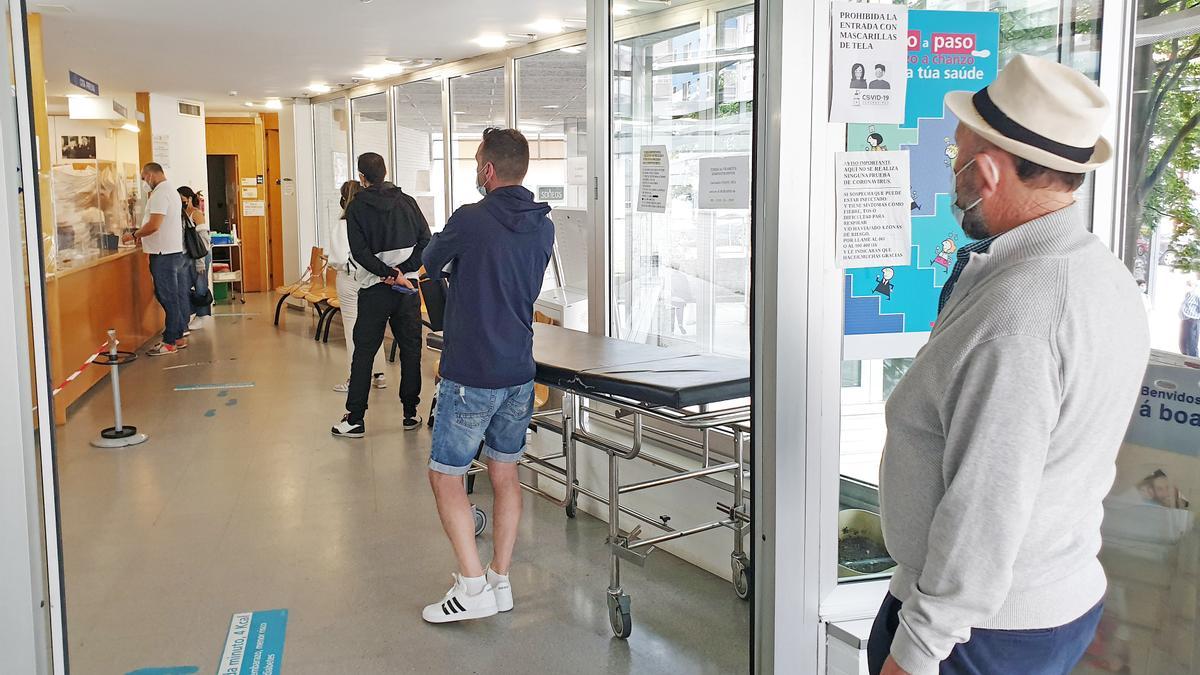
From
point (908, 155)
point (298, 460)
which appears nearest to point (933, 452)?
point (908, 155)

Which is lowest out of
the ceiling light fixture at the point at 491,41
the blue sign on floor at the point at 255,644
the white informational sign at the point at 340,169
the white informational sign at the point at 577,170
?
the blue sign on floor at the point at 255,644

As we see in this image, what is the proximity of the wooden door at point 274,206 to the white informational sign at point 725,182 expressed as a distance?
42.8ft

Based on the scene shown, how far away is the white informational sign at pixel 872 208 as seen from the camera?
87.8 inches

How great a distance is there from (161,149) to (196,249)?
3.74 m

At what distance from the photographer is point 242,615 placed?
373cm

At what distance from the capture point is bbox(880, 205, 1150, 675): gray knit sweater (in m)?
1.42

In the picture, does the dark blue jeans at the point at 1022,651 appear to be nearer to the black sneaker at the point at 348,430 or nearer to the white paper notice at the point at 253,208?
the black sneaker at the point at 348,430

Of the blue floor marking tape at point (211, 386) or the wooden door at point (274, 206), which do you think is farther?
the wooden door at point (274, 206)

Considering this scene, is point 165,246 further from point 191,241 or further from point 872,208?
point 872,208

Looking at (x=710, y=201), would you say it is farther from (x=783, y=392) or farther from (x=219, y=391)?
(x=219, y=391)

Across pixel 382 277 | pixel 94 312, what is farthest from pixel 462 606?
pixel 94 312

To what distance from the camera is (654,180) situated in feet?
15.1

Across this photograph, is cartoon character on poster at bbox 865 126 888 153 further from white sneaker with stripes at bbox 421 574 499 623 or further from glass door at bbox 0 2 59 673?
white sneaker with stripes at bbox 421 574 499 623

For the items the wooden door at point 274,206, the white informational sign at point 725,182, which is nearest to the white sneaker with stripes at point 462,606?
the white informational sign at point 725,182
